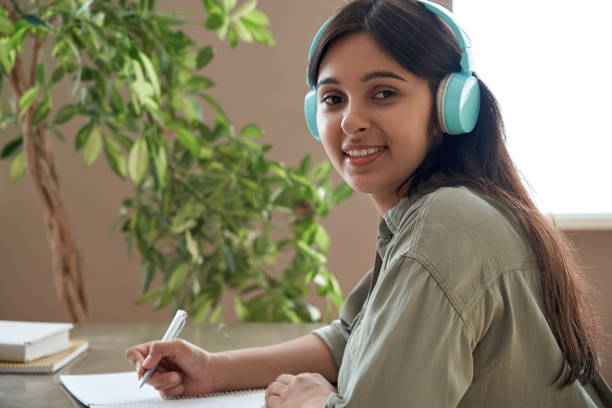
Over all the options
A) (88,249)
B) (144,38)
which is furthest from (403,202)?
(88,249)

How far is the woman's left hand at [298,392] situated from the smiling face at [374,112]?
27 cm

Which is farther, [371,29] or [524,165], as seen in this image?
[524,165]

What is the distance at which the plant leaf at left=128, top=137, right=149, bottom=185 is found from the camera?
1.55 meters

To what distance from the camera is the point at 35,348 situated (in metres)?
1.11

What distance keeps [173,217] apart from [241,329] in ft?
1.80

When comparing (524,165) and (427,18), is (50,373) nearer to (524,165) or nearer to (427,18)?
(427,18)

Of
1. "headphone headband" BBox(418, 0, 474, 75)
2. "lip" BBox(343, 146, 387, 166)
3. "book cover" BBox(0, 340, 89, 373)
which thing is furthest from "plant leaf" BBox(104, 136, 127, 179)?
"headphone headband" BBox(418, 0, 474, 75)

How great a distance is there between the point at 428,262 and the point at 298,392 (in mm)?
297

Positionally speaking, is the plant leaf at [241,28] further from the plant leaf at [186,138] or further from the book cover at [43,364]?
the book cover at [43,364]

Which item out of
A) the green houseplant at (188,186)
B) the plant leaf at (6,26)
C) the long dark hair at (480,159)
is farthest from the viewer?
the green houseplant at (188,186)

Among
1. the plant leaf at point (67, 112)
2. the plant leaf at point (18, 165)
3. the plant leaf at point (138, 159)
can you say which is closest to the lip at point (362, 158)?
the plant leaf at point (138, 159)

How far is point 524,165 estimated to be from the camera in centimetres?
221

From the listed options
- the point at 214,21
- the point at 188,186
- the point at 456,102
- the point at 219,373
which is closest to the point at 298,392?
the point at 219,373

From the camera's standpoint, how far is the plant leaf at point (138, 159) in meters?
1.55
